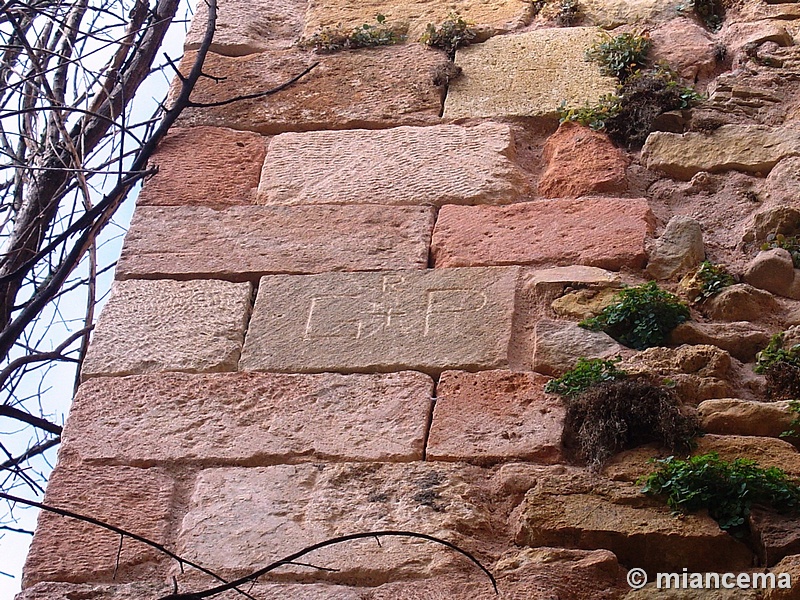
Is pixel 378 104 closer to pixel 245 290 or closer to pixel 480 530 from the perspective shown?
pixel 245 290

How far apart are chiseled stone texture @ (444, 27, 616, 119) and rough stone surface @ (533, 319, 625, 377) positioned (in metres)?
1.07

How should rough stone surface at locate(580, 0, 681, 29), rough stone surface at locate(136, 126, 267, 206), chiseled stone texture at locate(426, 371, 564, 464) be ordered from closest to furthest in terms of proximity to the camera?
chiseled stone texture at locate(426, 371, 564, 464)
rough stone surface at locate(136, 126, 267, 206)
rough stone surface at locate(580, 0, 681, 29)

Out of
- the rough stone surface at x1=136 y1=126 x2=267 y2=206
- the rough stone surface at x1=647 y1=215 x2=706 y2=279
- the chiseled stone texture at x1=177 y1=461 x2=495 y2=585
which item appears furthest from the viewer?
the rough stone surface at x1=136 y1=126 x2=267 y2=206

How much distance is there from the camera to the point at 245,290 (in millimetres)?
3562

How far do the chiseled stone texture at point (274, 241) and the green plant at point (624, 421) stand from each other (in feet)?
2.55

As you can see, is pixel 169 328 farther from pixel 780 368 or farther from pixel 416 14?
pixel 416 14

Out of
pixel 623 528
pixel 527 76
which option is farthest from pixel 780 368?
pixel 527 76

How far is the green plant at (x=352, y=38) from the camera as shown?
4527 mm

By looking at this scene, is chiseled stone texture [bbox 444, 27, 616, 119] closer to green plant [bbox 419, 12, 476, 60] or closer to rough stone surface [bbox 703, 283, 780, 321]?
green plant [bbox 419, 12, 476, 60]

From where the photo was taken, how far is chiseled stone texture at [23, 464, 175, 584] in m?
2.85

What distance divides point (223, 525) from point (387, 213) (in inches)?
46.5

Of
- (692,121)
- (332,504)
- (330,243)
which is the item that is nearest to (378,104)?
(330,243)

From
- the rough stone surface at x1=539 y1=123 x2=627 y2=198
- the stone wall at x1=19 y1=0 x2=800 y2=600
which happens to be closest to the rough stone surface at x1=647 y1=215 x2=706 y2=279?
the stone wall at x1=19 y1=0 x2=800 y2=600

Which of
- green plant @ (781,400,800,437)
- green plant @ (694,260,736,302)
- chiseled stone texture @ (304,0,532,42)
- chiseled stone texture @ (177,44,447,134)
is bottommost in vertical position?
green plant @ (781,400,800,437)
